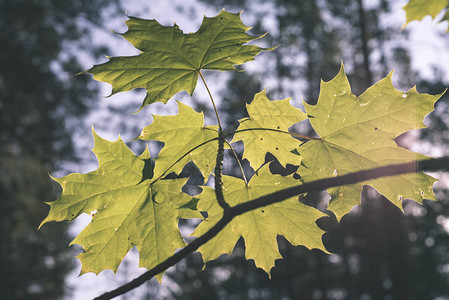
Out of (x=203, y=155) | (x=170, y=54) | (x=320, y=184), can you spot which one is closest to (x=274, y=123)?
(x=203, y=155)

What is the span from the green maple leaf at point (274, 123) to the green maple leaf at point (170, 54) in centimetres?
17

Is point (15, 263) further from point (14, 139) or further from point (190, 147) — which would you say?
point (190, 147)

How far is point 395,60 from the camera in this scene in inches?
652

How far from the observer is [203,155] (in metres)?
1.24

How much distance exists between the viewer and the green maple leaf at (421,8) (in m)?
0.87

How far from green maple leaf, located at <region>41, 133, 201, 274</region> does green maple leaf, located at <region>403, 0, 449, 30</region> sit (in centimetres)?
82

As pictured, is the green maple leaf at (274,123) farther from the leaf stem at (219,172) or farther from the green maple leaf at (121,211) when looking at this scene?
the green maple leaf at (121,211)

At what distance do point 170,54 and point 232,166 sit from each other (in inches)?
331

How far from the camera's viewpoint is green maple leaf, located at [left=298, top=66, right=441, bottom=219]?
117 cm

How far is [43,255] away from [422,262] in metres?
19.1

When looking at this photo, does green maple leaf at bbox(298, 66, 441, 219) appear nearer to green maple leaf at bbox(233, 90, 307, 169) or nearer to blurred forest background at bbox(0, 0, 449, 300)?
green maple leaf at bbox(233, 90, 307, 169)

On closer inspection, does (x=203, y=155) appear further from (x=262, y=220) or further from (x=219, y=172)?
(x=262, y=220)

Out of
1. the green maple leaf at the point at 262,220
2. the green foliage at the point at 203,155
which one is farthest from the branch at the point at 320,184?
the green maple leaf at the point at 262,220

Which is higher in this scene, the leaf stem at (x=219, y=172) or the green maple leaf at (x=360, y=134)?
the leaf stem at (x=219, y=172)
